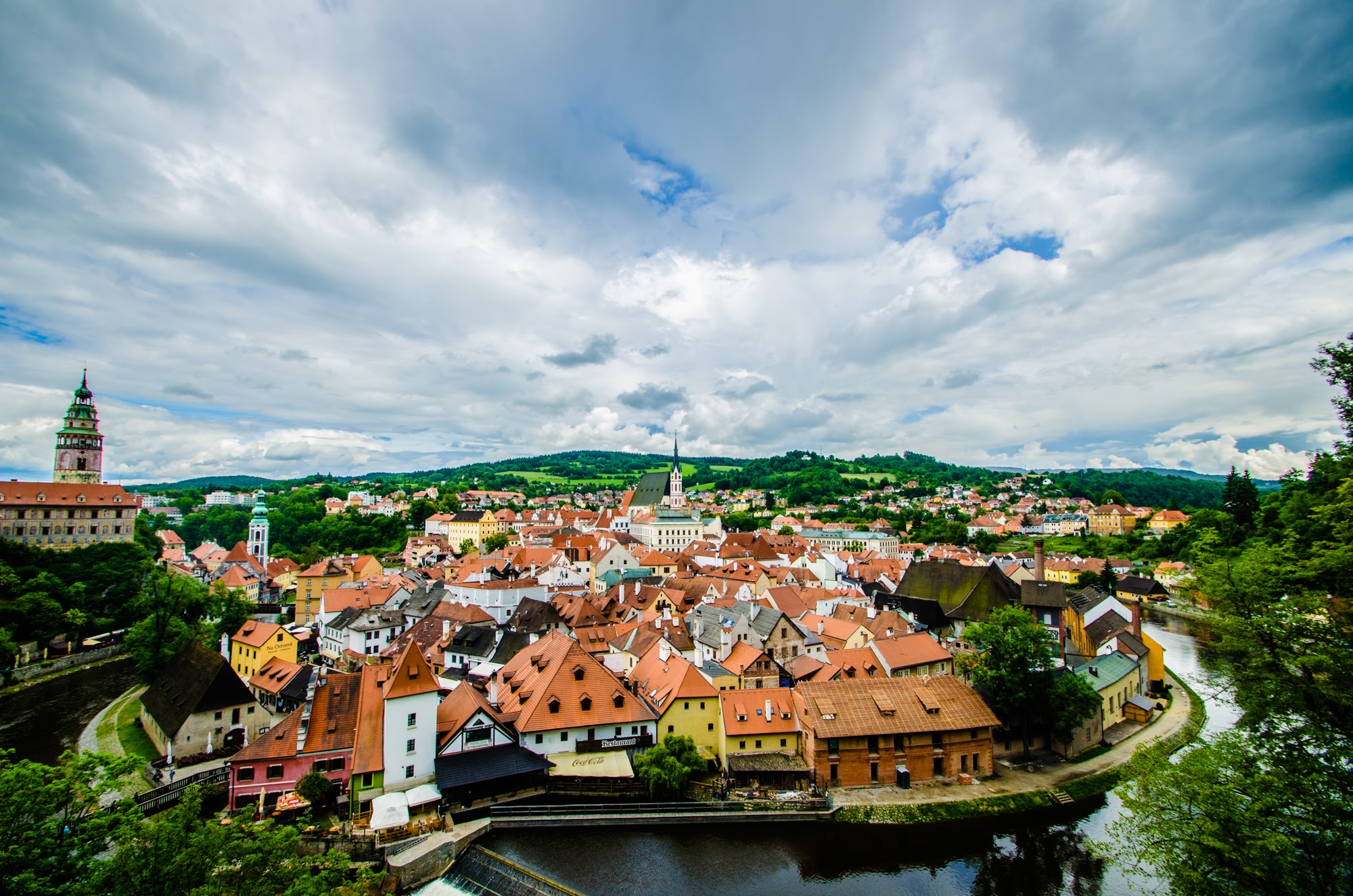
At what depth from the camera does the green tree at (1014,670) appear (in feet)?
101

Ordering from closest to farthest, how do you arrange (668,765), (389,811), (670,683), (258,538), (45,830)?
(45,830), (389,811), (668,765), (670,683), (258,538)

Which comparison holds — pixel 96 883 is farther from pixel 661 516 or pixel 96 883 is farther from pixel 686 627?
pixel 661 516

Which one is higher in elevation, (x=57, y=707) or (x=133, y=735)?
(x=57, y=707)

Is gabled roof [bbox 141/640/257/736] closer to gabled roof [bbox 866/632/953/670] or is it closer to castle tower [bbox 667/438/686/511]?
gabled roof [bbox 866/632/953/670]

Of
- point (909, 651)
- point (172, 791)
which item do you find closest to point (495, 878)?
point (172, 791)

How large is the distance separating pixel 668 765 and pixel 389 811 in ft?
35.0

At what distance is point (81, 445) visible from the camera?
7619cm

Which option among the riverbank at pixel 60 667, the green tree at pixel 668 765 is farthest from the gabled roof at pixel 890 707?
the riverbank at pixel 60 667

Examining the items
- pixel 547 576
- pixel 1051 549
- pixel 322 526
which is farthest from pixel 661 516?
pixel 1051 549

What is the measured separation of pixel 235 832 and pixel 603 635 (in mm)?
31649

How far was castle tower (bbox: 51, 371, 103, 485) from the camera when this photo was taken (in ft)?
246

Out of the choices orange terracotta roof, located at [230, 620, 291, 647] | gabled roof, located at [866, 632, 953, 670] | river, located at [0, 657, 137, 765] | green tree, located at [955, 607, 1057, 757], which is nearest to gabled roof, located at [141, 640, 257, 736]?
river, located at [0, 657, 137, 765]

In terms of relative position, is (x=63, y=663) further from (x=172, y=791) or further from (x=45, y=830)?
(x=45, y=830)

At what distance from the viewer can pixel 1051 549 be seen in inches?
4365
